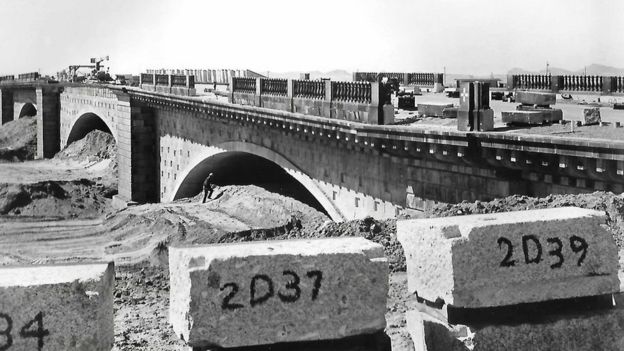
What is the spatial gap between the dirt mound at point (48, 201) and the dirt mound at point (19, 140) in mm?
26451

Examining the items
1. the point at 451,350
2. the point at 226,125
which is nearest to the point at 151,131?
the point at 226,125

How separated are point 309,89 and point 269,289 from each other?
1822cm

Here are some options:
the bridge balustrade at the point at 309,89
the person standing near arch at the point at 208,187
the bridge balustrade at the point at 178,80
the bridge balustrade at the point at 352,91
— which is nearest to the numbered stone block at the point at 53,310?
the bridge balustrade at the point at 352,91

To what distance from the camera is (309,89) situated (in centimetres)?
2200

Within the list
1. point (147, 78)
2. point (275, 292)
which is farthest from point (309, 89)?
point (147, 78)

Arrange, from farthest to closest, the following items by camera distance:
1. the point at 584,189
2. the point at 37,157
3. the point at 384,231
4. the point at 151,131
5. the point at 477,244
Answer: the point at 37,157 → the point at 151,131 → the point at 384,231 → the point at 584,189 → the point at 477,244

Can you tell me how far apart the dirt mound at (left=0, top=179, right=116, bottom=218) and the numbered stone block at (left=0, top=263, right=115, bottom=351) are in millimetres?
35911

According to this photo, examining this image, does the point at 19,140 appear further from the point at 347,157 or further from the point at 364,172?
the point at 364,172

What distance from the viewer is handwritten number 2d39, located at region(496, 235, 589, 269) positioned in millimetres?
4398

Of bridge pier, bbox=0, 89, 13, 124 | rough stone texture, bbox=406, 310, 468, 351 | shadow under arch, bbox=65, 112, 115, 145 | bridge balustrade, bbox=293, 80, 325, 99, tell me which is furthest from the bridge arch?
bridge pier, bbox=0, 89, 13, 124

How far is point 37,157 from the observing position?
6662cm

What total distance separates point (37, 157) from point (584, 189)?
A: 201 feet

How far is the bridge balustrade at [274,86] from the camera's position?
78.7ft

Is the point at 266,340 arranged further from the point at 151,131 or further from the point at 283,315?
the point at 151,131
